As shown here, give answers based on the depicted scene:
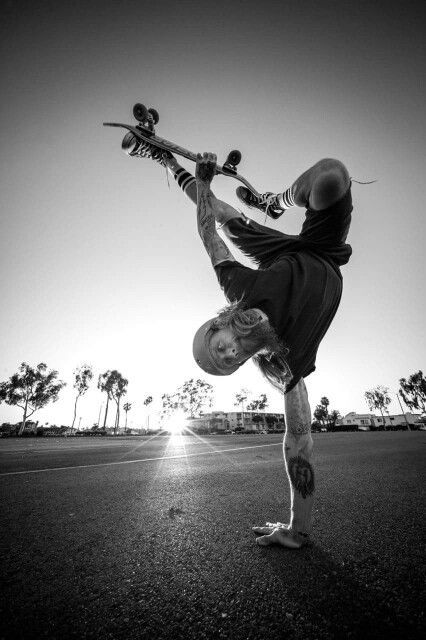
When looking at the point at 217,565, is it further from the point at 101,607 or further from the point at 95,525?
the point at 95,525

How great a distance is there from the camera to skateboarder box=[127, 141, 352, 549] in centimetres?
158

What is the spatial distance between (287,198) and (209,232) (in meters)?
0.62

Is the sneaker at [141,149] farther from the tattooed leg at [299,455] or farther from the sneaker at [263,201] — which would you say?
the tattooed leg at [299,455]

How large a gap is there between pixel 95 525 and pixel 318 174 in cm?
252

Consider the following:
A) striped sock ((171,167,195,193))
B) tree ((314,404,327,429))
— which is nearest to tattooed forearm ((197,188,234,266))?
striped sock ((171,167,195,193))

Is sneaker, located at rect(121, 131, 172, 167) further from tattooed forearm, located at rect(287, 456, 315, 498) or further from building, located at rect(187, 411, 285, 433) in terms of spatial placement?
building, located at rect(187, 411, 285, 433)

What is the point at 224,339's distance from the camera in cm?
156

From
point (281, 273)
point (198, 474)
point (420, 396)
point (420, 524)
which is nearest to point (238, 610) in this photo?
point (420, 524)

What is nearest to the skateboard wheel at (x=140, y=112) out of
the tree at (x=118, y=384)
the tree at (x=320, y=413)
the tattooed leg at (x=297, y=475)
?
the tattooed leg at (x=297, y=475)

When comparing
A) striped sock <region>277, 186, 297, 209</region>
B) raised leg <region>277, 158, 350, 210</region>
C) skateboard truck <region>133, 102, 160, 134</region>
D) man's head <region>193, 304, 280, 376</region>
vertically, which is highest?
skateboard truck <region>133, 102, 160, 134</region>

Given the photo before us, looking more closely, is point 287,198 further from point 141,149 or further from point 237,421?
point 237,421

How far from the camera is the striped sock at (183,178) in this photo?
2.31m

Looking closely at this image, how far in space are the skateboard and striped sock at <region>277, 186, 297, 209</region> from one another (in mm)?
384

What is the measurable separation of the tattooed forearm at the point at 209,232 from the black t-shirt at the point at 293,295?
9 cm
